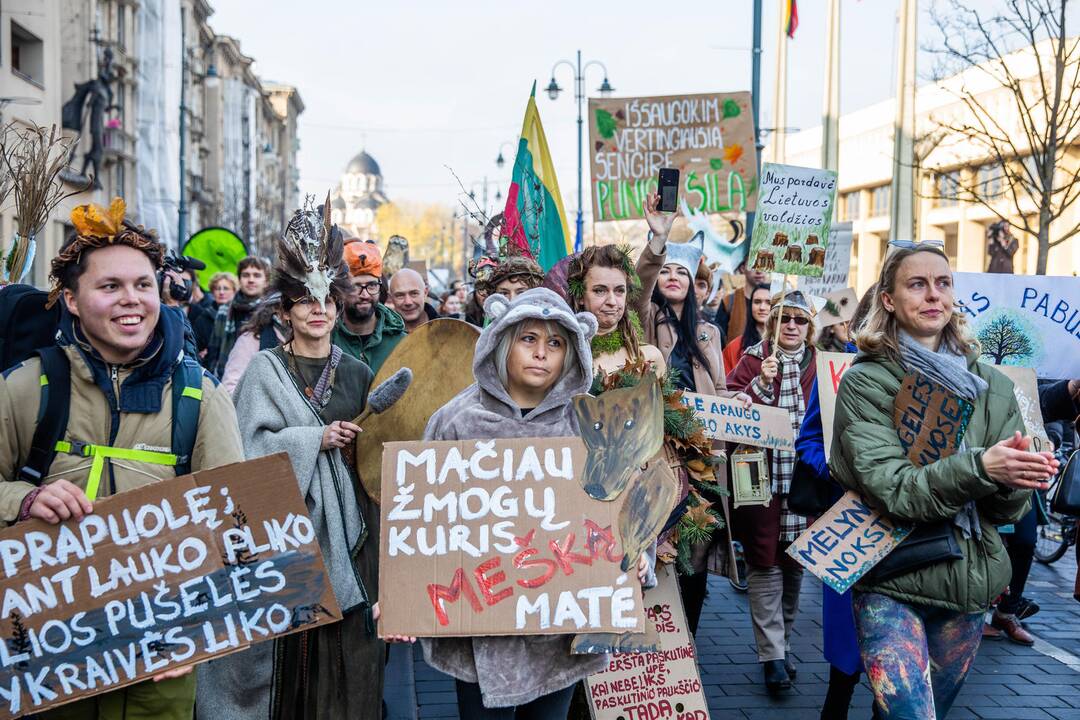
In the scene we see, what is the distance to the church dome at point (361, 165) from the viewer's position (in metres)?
140

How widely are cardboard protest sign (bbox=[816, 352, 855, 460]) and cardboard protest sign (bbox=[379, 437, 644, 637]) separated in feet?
4.73

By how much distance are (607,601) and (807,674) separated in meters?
3.26

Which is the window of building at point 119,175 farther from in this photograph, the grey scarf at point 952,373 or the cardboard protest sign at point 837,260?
the grey scarf at point 952,373

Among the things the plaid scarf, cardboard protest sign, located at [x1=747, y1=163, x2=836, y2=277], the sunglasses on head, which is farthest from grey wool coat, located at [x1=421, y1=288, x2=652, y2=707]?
cardboard protest sign, located at [x1=747, y1=163, x2=836, y2=277]

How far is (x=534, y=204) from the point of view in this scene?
6516 millimetres

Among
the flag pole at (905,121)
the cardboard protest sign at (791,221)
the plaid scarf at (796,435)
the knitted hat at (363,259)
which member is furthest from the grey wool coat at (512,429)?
the flag pole at (905,121)

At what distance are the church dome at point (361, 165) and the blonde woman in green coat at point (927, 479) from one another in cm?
13966

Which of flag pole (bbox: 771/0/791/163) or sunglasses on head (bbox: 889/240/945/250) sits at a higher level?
flag pole (bbox: 771/0/791/163)

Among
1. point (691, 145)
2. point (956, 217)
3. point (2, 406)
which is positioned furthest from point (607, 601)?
point (956, 217)

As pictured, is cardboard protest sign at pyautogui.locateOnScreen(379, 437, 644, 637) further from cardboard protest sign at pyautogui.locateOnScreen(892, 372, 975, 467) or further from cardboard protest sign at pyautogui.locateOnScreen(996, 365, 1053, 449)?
cardboard protest sign at pyautogui.locateOnScreen(996, 365, 1053, 449)

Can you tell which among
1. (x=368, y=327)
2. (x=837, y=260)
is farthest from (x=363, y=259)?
(x=837, y=260)

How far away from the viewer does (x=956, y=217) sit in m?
42.5

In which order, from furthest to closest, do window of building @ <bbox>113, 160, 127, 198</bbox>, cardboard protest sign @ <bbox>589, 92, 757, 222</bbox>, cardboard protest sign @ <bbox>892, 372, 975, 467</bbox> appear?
window of building @ <bbox>113, 160, 127, 198</bbox>
cardboard protest sign @ <bbox>589, 92, 757, 222</bbox>
cardboard protest sign @ <bbox>892, 372, 975, 467</bbox>

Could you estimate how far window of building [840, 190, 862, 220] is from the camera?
53094 millimetres
